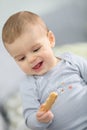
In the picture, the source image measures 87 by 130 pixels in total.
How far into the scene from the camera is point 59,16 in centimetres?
132

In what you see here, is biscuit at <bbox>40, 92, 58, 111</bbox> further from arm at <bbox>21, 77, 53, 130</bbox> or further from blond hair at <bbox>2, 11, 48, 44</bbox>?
blond hair at <bbox>2, 11, 48, 44</bbox>

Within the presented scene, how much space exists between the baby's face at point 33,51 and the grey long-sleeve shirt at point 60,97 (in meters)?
0.03

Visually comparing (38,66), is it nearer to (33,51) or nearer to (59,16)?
(33,51)

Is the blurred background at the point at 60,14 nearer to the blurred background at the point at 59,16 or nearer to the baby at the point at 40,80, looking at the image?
the blurred background at the point at 59,16

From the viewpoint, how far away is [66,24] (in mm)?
1325

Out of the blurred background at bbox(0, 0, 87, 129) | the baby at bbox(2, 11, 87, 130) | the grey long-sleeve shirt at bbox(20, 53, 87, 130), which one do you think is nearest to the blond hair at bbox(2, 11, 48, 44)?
the baby at bbox(2, 11, 87, 130)

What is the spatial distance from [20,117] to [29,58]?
29 cm

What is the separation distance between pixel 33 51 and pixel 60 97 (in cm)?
14

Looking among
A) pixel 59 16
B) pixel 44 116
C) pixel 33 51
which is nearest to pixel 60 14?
pixel 59 16

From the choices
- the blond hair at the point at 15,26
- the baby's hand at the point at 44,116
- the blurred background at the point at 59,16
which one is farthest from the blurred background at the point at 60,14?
the baby's hand at the point at 44,116

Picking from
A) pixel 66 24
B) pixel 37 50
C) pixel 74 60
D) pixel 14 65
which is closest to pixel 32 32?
pixel 37 50

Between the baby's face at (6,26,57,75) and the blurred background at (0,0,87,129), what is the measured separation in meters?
0.29

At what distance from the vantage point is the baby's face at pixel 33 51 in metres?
0.89

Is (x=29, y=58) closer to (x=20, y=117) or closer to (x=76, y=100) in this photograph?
(x=76, y=100)
